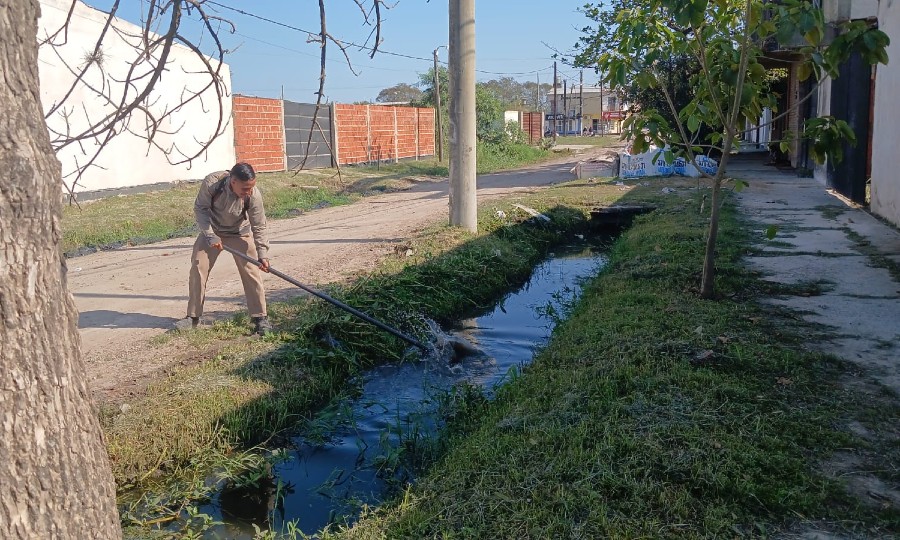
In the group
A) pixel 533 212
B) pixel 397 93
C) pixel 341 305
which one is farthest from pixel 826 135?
pixel 397 93

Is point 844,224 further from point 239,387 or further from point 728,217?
point 239,387

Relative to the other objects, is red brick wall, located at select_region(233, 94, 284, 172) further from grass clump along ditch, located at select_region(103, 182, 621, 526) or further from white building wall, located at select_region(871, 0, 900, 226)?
white building wall, located at select_region(871, 0, 900, 226)

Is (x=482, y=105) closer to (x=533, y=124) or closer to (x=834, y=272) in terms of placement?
(x=533, y=124)

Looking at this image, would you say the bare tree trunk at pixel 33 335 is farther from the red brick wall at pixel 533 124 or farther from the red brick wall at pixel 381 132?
the red brick wall at pixel 533 124

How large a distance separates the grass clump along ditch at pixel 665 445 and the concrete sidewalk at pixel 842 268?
0.30 metres

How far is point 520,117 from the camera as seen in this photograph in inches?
1751

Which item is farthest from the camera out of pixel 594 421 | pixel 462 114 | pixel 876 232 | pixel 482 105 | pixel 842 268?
pixel 482 105

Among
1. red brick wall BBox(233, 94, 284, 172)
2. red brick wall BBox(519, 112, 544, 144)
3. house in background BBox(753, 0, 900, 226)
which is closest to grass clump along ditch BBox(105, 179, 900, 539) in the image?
house in background BBox(753, 0, 900, 226)

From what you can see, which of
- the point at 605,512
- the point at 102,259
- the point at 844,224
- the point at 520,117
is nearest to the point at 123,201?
the point at 102,259

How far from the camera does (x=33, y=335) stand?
6.05ft

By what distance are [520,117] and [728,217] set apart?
3422cm

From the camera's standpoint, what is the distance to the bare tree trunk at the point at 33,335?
5.87 feet

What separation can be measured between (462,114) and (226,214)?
15.8ft

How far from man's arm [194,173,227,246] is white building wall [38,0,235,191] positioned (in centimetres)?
572
